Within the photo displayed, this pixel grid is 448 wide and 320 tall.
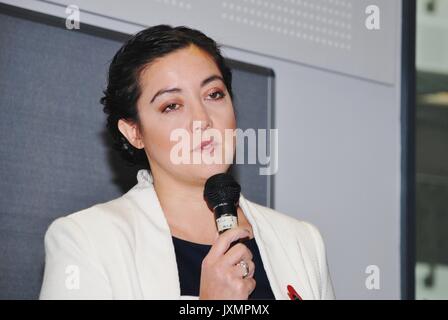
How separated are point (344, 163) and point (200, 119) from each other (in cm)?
115

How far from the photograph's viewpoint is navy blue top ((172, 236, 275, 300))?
1.67m

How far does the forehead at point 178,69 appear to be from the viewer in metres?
1.78

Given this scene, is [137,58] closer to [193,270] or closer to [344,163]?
[193,270]

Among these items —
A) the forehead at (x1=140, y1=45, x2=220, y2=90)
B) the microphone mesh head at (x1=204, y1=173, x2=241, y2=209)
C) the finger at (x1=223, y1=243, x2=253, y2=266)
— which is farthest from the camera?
the forehead at (x1=140, y1=45, x2=220, y2=90)

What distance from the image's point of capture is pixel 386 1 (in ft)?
9.70

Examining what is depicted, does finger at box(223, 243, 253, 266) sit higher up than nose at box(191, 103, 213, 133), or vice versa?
nose at box(191, 103, 213, 133)

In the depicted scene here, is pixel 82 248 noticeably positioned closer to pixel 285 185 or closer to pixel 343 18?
pixel 285 185

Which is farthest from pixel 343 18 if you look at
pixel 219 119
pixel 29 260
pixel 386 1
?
pixel 29 260

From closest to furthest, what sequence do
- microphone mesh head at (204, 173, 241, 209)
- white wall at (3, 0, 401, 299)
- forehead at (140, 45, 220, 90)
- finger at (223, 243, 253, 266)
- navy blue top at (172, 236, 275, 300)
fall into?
finger at (223, 243, 253, 266), microphone mesh head at (204, 173, 241, 209), navy blue top at (172, 236, 275, 300), forehead at (140, 45, 220, 90), white wall at (3, 0, 401, 299)

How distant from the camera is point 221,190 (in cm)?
157

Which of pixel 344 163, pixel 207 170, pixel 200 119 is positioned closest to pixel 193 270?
pixel 207 170

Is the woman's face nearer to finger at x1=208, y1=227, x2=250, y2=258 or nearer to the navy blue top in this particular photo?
the navy blue top

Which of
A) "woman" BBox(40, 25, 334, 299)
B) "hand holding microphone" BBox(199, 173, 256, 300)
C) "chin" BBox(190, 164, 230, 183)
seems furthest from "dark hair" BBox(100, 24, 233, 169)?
"hand holding microphone" BBox(199, 173, 256, 300)
